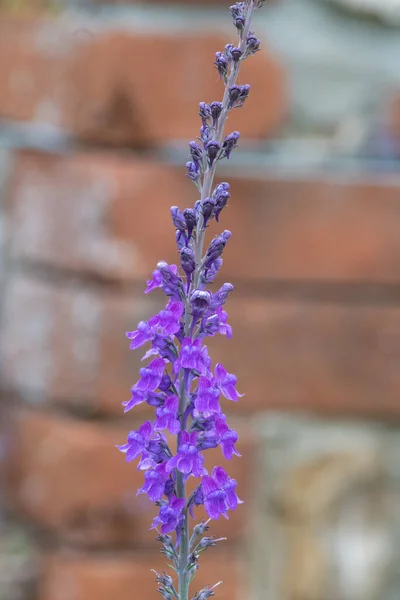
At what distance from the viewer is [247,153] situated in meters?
1.72

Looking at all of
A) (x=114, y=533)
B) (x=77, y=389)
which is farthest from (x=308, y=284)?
(x=114, y=533)

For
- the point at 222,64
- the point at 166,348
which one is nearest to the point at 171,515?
the point at 166,348

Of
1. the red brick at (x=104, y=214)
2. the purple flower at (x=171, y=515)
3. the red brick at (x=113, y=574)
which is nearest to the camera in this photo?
the purple flower at (x=171, y=515)

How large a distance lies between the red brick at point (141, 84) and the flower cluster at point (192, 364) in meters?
0.97

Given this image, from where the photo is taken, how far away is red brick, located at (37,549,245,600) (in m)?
1.82

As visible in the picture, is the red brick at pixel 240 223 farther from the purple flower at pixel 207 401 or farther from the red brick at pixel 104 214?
the purple flower at pixel 207 401

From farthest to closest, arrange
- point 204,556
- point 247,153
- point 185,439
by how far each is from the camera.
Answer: point 204,556 < point 247,153 < point 185,439

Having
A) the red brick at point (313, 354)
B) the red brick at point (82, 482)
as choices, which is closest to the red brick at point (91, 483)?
Answer: the red brick at point (82, 482)

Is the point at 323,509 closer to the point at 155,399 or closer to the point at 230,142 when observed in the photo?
the point at 155,399

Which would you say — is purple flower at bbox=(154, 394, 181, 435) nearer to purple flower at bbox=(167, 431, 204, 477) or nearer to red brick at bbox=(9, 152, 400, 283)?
purple flower at bbox=(167, 431, 204, 477)

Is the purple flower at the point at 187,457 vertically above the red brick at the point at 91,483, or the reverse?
the red brick at the point at 91,483

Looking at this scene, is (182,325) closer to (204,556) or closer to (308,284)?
(308,284)

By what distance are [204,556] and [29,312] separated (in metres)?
0.64

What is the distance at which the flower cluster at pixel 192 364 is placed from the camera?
2.25ft
